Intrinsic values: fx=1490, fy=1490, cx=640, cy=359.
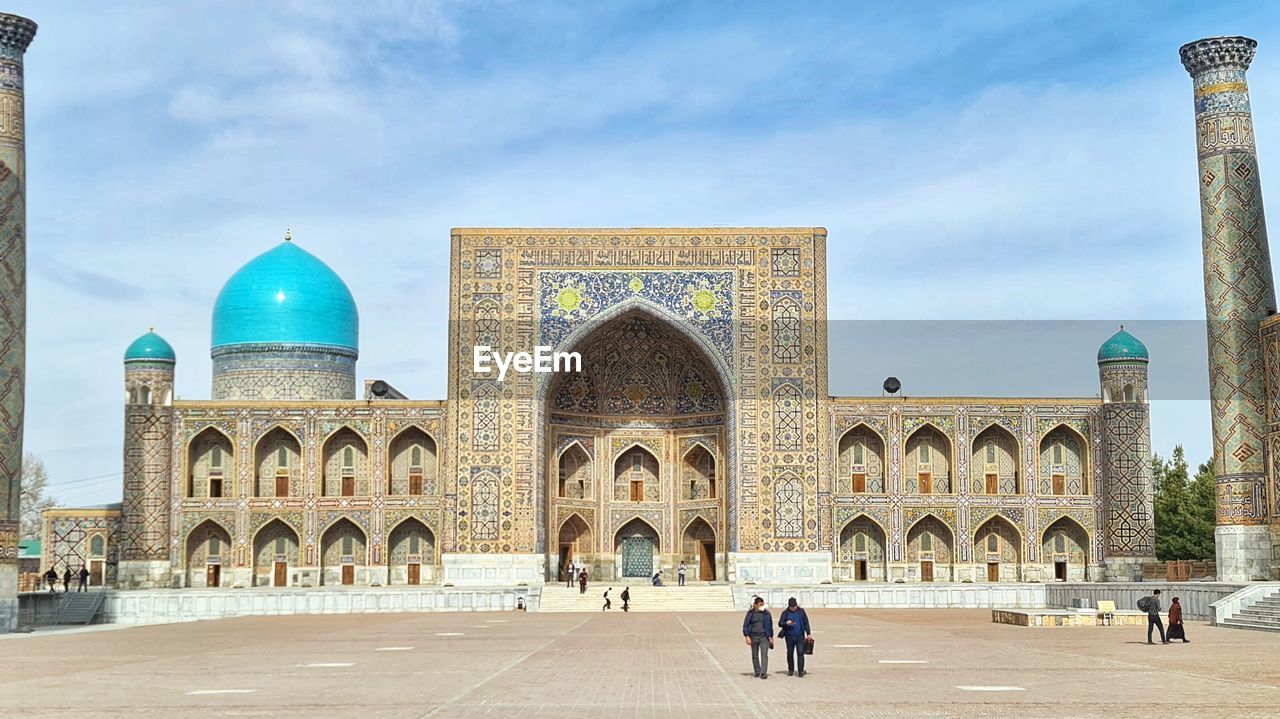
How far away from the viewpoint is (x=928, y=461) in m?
35.3

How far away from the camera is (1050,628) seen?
70.9 ft

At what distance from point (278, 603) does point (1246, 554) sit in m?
17.5

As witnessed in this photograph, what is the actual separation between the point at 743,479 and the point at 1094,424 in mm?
8444

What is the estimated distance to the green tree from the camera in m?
39.7

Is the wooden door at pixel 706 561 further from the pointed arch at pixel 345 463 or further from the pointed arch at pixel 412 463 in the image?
the pointed arch at pixel 345 463

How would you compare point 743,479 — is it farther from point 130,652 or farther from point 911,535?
point 130,652

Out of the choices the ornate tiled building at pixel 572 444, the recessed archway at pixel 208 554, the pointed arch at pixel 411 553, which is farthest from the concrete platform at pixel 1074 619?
the recessed archway at pixel 208 554

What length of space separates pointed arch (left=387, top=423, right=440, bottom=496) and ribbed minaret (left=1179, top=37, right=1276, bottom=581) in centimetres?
1748

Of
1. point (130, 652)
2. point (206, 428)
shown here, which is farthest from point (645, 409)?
point (130, 652)

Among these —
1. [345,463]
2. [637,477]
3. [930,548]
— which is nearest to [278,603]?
[345,463]

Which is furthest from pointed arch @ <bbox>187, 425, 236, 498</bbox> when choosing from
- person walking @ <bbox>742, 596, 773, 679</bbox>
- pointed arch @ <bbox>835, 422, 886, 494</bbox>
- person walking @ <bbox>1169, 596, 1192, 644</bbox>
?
person walking @ <bbox>742, 596, 773, 679</bbox>

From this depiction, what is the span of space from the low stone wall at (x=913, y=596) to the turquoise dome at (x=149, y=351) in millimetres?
15261

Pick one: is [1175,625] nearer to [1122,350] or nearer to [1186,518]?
[1122,350]

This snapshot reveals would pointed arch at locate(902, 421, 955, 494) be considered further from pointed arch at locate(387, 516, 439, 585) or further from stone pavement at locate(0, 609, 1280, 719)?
stone pavement at locate(0, 609, 1280, 719)
